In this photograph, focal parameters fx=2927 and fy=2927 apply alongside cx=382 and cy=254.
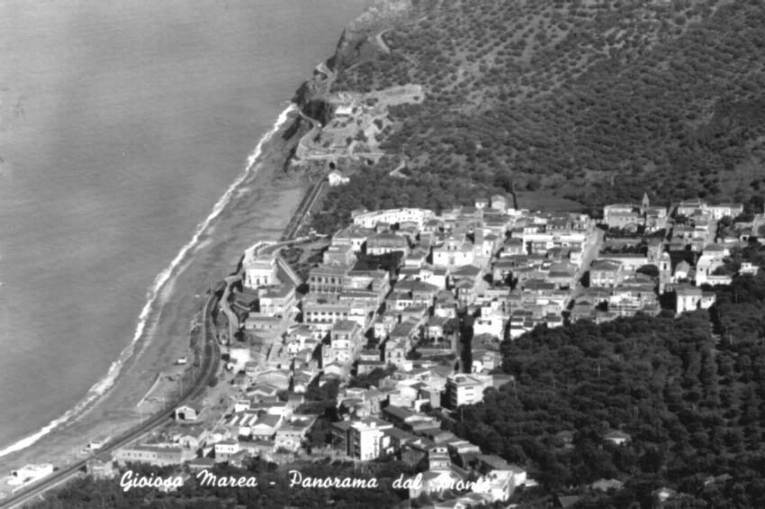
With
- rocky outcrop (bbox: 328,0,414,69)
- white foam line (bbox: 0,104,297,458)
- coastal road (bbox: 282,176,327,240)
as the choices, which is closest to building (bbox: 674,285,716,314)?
coastal road (bbox: 282,176,327,240)

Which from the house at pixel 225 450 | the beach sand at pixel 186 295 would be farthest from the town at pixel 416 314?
the beach sand at pixel 186 295

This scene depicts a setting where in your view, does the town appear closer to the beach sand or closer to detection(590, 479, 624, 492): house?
the beach sand

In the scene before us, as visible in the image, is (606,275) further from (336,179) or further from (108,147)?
(108,147)

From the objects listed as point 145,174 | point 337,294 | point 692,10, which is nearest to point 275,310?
point 337,294

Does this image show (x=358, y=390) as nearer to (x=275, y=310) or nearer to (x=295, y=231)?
(x=275, y=310)

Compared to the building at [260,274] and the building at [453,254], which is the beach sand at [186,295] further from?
the building at [453,254]
